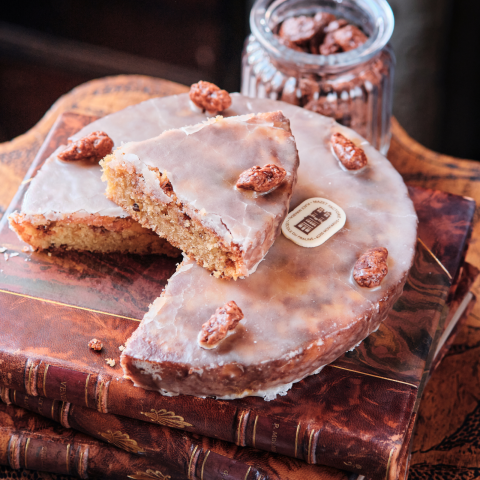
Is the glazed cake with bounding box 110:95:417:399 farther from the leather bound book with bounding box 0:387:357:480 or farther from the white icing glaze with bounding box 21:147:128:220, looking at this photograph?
the white icing glaze with bounding box 21:147:128:220

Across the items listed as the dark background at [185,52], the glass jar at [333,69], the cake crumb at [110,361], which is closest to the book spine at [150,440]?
the cake crumb at [110,361]

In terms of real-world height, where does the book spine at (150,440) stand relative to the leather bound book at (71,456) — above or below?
above

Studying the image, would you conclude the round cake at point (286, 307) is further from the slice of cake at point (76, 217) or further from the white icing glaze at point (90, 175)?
the white icing glaze at point (90, 175)

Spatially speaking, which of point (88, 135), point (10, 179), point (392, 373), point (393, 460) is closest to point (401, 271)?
point (392, 373)

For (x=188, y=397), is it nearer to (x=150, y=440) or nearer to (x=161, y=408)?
(x=161, y=408)

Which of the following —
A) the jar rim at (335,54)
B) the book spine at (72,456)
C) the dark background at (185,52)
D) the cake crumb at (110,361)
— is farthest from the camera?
the dark background at (185,52)

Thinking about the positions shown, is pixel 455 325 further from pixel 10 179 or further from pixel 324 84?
pixel 10 179

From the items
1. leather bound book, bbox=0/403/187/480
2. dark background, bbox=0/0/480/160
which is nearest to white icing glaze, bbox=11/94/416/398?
leather bound book, bbox=0/403/187/480
